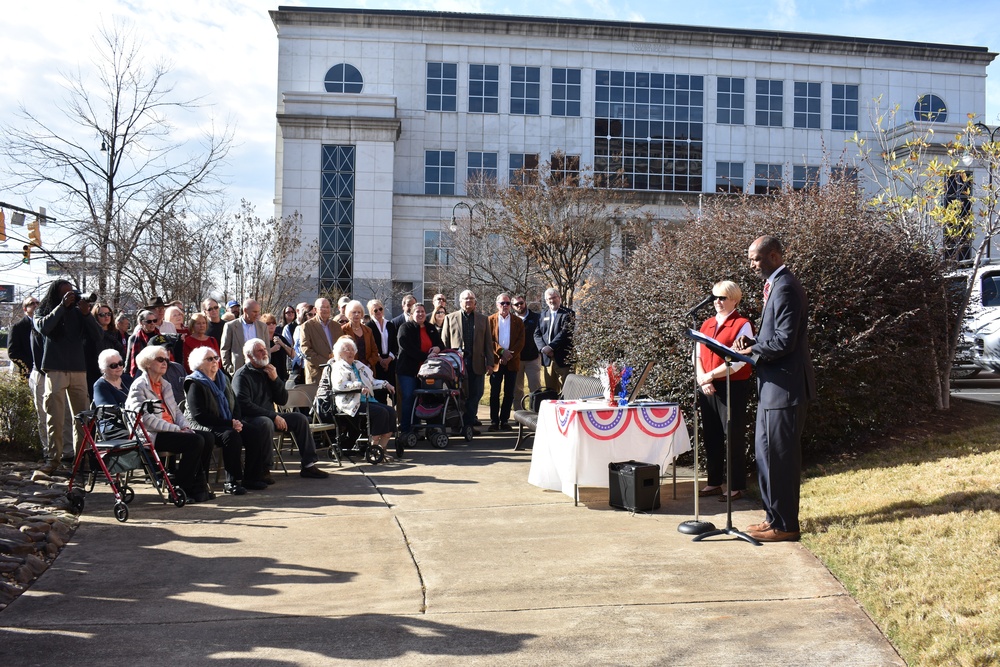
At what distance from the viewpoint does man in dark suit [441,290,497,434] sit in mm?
13820

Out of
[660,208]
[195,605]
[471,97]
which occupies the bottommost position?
[195,605]

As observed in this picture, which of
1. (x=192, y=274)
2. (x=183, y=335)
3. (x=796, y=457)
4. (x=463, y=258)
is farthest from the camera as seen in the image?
(x=463, y=258)

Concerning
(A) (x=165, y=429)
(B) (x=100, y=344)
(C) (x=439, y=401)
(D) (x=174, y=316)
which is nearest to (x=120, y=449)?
(A) (x=165, y=429)

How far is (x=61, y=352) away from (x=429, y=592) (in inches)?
261

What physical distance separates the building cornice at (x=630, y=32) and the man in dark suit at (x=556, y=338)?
41.7 m

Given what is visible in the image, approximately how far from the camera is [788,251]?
970 centimetres

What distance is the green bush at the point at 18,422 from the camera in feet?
38.1

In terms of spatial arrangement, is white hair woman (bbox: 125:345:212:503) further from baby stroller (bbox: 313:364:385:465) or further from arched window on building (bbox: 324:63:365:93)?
arched window on building (bbox: 324:63:365:93)

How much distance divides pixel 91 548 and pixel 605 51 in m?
49.9

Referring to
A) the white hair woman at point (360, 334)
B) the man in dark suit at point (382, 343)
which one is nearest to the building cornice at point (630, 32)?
the man in dark suit at point (382, 343)

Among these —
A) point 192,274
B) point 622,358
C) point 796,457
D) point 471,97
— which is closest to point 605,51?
point 471,97

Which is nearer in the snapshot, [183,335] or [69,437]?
[69,437]

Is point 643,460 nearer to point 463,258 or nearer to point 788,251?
point 788,251

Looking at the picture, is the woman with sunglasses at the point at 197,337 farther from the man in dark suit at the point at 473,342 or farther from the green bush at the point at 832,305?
the green bush at the point at 832,305
